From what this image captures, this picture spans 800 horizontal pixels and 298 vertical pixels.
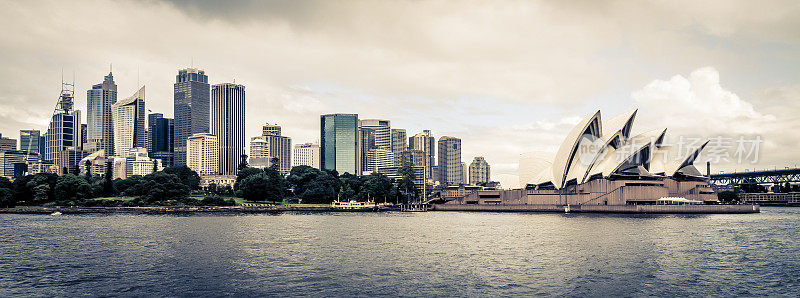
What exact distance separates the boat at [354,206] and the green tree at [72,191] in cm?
6286

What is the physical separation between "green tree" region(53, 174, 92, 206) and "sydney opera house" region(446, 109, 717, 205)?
11554cm

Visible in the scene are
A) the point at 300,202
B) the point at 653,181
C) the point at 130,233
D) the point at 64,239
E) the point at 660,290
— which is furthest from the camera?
the point at 300,202

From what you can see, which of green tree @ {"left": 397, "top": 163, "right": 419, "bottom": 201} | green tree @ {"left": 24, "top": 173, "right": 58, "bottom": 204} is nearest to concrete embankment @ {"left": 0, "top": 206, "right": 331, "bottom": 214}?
green tree @ {"left": 24, "top": 173, "right": 58, "bottom": 204}

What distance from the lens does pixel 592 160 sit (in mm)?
119312

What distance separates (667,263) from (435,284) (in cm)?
1922

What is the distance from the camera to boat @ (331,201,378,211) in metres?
145

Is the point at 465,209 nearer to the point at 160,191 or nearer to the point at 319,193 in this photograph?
the point at 319,193

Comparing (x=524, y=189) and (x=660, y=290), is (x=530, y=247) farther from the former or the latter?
(x=524, y=189)

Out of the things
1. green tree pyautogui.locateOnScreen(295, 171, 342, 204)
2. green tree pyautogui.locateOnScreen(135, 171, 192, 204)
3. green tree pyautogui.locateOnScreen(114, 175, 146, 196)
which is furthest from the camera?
green tree pyautogui.locateOnScreen(295, 171, 342, 204)

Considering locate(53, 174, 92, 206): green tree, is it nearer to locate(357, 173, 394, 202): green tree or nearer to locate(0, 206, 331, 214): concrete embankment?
locate(0, 206, 331, 214): concrete embankment

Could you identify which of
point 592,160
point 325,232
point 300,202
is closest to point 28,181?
point 300,202

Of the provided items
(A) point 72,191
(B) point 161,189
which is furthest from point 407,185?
(A) point 72,191

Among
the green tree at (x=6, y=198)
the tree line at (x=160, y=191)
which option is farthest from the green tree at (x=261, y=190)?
the green tree at (x=6, y=198)

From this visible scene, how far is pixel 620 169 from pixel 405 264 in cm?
9000
